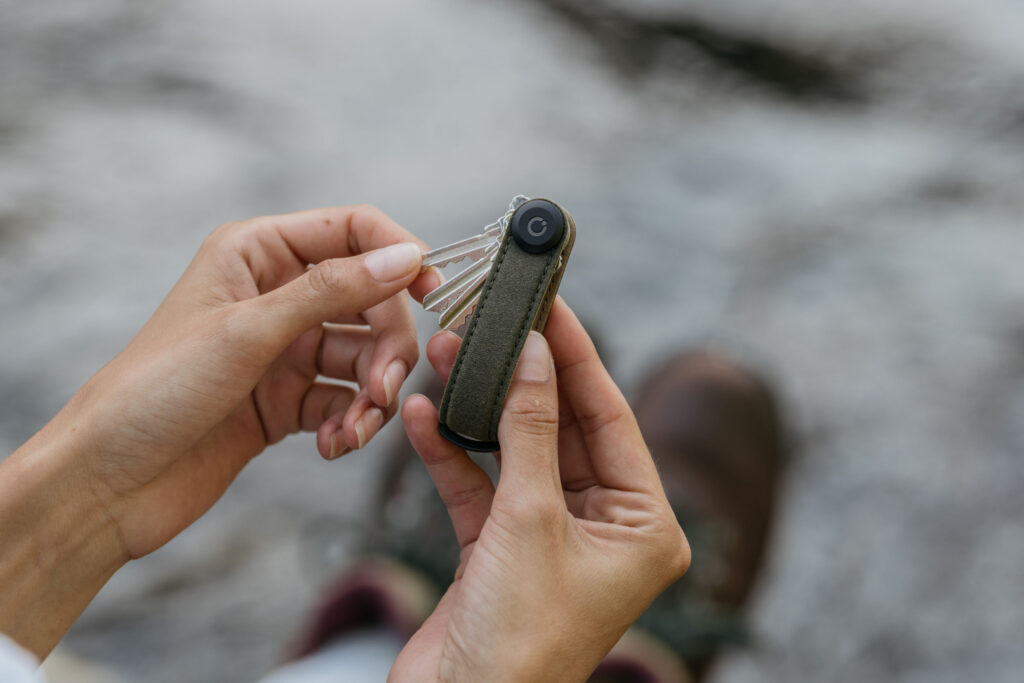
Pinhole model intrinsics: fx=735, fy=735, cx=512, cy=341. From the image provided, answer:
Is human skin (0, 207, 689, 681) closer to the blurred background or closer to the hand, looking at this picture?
the hand

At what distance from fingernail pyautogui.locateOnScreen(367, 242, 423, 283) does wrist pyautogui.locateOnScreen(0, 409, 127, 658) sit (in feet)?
1.98

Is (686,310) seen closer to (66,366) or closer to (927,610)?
(927,610)

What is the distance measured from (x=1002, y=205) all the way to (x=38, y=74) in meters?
3.56

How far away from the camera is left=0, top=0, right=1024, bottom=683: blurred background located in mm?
2068

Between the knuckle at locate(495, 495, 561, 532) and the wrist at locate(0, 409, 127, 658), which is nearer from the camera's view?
the knuckle at locate(495, 495, 561, 532)

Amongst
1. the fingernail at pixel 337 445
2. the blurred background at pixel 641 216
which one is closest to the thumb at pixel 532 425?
the fingernail at pixel 337 445

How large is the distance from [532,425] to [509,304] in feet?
0.61

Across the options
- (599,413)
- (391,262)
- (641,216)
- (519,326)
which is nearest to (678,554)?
(599,413)

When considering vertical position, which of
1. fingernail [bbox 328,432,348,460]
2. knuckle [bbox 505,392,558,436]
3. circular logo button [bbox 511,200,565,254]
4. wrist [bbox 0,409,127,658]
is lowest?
wrist [bbox 0,409,127,658]

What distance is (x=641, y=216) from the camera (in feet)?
8.49

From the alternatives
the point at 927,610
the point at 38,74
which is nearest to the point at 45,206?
the point at 38,74

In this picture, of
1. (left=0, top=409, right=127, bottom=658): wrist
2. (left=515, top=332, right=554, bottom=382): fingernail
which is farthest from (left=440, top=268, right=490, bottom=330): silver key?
(left=0, top=409, right=127, bottom=658): wrist

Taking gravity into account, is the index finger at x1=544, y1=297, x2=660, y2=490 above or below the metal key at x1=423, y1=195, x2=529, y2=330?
below

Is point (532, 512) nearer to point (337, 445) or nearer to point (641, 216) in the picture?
point (337, 445)
